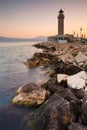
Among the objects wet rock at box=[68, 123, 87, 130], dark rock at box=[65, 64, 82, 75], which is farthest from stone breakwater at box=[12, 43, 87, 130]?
dark rock at box=[65, 64, 82, 75]

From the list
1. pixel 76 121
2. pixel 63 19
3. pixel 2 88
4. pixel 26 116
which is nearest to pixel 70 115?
pixel 76 121

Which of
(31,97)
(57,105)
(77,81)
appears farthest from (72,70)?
(57,105)

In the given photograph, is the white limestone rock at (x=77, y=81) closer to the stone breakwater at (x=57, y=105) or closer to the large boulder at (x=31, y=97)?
the stone breakwater at (x=57, y=105)

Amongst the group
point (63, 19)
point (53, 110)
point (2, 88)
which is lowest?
point (2, 88)

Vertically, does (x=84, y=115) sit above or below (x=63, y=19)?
below

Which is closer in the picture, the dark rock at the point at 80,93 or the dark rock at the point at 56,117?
the dark rock at the point at 56,117

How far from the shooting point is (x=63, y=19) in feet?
389

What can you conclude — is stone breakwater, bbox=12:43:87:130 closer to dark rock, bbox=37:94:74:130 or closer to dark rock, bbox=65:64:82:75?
dark rock, bbox=37:94:74:130

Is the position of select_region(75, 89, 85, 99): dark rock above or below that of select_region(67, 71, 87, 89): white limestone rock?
below

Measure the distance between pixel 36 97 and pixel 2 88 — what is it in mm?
5932

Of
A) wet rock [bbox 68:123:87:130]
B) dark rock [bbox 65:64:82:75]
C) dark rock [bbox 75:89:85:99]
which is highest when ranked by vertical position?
dark rock [bbox 65:64:82:75]

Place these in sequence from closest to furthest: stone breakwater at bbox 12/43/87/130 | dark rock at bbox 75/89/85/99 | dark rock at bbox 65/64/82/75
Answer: stone breakwater at bbox 12/43/87/130 < dark rock at bbox 75/89/85/99 < dark rock at bbox 65/64/82/75

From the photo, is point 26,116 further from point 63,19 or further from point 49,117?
point 63,19

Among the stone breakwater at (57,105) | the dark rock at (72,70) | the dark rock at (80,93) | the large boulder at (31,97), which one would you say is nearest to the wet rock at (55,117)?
the stone breakwater at (57,105)
